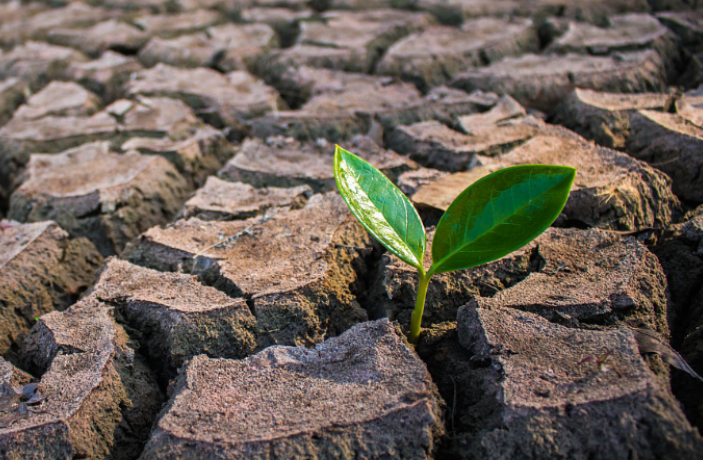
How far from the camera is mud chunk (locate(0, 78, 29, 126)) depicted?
2.15 meters

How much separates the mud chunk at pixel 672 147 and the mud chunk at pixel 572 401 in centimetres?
74

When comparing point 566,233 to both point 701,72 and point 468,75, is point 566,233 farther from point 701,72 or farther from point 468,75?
point 701,72

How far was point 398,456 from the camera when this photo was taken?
81cm

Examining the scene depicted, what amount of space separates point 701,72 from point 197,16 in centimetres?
253

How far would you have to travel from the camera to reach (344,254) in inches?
48.9

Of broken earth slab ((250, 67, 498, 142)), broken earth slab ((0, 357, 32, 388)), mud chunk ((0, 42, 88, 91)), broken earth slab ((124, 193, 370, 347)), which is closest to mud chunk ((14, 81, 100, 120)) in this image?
Result: mud chunk ((0, 42, 88, 91))

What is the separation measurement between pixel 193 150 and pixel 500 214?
4.12ft

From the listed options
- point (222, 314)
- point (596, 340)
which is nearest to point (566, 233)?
point (596, 340)

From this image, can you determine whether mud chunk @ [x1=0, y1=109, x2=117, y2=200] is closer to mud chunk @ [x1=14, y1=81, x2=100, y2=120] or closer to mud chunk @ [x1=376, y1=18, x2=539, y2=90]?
mud chunk @ [x1=14, y1=81, x2=100, y2=120]

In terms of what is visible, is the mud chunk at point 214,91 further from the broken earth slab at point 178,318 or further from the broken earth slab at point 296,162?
the broken earth slab at point 178,318

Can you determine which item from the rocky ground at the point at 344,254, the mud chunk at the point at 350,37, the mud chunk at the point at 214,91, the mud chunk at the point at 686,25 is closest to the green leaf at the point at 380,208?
the rocky ground at the point at 344,254

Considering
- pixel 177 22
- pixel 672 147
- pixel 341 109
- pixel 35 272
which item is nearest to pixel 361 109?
pixel 341 109

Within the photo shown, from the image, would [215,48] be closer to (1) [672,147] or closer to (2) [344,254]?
(2) [344,254]

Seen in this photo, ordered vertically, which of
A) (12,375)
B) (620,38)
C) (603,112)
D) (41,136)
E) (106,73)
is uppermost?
(620,38)
